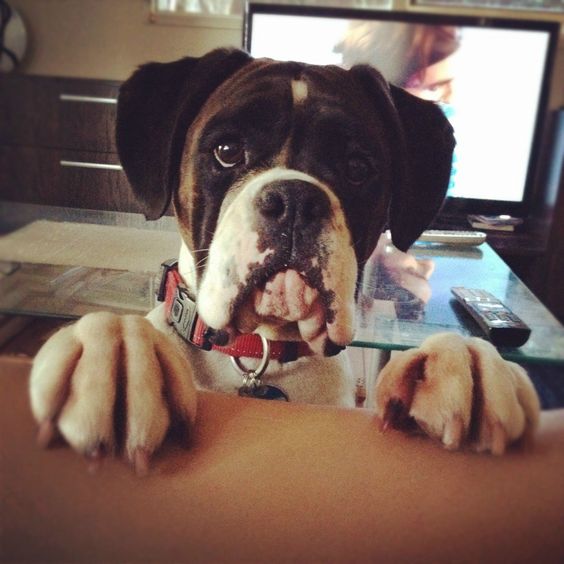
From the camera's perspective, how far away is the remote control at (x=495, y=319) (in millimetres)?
415

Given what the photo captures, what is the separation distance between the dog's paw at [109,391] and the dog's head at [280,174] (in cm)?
9

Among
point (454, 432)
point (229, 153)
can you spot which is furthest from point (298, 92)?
point (454, 432)

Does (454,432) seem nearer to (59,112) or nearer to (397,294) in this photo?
(397,294)

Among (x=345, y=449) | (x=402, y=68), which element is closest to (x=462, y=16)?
(x=402, y=68)

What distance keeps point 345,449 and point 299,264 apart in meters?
0.13

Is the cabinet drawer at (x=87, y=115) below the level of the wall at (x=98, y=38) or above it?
below

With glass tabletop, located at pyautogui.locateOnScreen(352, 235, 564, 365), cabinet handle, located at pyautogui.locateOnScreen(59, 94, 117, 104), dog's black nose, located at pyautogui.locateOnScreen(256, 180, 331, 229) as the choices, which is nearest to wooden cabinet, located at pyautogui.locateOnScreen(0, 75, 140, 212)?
cabinet handle, located at pyautogui.locateOnScreen(59, 94, 117, 104)

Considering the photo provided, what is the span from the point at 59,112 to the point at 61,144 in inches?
0.9

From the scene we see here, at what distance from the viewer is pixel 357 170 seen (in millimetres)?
464

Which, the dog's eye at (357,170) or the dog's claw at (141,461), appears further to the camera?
the dog's eye at (357,170)

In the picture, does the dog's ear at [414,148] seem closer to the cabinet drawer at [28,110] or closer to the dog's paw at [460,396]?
the dog's paw at [460,396]

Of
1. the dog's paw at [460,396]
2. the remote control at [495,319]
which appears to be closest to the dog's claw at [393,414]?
the dog's paw at [460,396]

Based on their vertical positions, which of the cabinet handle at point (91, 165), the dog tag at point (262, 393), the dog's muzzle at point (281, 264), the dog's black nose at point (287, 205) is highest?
the cabinet handle at point (91, 165)

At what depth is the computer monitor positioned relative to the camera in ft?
1.35
